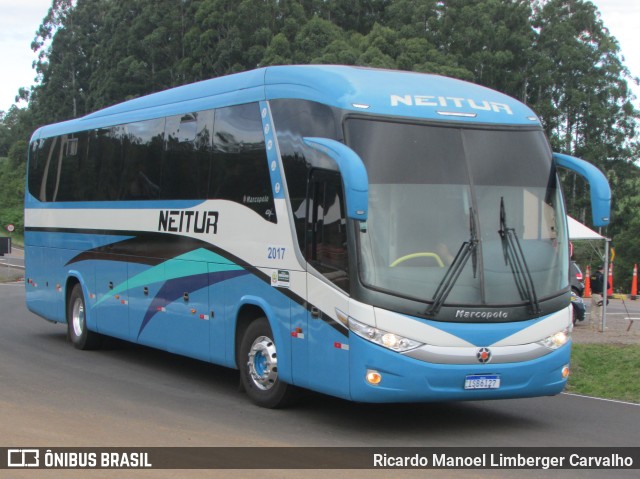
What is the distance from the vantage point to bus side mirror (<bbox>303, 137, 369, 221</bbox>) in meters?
8.71

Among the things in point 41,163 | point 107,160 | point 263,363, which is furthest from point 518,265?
point 41,163

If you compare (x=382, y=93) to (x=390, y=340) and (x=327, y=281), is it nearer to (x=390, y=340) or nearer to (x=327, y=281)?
(x=327, y=281)

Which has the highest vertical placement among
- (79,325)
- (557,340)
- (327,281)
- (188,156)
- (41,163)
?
(41,163)

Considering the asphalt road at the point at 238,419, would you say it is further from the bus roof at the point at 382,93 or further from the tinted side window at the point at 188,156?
the bus roof at the point at 382,93

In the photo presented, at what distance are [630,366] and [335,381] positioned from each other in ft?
21.6

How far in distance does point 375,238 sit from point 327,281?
2.42 feet

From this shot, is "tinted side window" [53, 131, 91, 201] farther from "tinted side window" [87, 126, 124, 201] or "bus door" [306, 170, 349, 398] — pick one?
"bus door" [306, 170, 349, 398]

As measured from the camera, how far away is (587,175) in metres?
10.2

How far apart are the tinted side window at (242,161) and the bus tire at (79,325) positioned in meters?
5.50

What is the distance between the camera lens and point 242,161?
11586mm

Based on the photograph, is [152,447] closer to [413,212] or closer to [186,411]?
[186,411]

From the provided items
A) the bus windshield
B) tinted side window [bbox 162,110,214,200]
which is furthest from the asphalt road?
tinted side window [bbox 162,110,214,200]

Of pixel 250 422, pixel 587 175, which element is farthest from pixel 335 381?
pixel 587 175

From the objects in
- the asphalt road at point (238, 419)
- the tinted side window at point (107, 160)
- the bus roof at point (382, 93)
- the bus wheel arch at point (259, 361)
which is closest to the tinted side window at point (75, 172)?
the tinted side window at point (107, 160)
